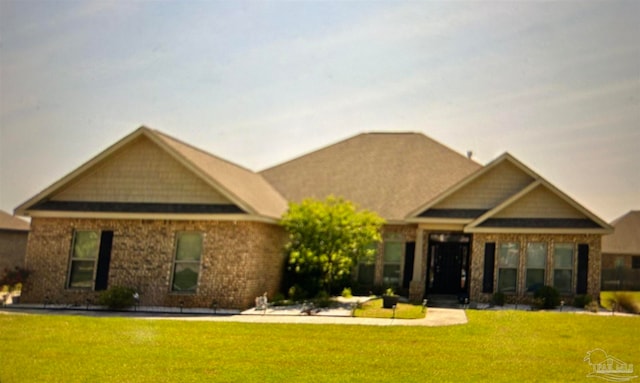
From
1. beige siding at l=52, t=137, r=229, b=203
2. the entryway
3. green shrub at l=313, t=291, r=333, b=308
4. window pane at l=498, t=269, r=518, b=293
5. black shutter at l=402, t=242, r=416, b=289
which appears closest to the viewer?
green shrub at l=313, t=291, r=333, b=308

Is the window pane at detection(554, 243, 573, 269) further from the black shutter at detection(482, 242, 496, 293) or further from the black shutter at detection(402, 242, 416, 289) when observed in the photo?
the black shutter at detection(402, 242, 416, 289)

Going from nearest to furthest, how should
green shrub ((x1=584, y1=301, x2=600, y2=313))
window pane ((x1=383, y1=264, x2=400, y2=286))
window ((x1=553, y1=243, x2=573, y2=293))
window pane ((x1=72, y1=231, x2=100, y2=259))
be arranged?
1. green shrub ((x1=584, y1=301, x2=600, y2=313))
2. window pane ((x1=72, y1=231, x2=100, y2=259))
3. window ((x1=553, y1=243, x2=573, y2=293))
4. window pane ((x1=383, y1=264, x2=400, y2=286))

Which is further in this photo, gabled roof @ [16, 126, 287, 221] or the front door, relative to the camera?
the front door

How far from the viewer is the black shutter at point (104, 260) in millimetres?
22234

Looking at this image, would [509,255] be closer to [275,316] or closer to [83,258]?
[275,316]

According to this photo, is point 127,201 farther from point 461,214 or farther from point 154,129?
point 461,214

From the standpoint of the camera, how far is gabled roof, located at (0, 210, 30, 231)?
3865 cm

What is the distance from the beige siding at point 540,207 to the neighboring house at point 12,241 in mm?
29449

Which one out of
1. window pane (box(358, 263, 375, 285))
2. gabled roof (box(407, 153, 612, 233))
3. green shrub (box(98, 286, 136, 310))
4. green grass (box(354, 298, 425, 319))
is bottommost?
green shrub (box(98, 286, 136, 310))

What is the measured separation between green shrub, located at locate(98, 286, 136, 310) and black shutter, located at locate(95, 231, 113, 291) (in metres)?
1.23

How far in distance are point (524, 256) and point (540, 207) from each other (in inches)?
74.9

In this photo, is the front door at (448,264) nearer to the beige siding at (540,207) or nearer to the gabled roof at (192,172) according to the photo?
the beige siding at (540,207)

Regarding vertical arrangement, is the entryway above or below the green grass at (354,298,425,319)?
above

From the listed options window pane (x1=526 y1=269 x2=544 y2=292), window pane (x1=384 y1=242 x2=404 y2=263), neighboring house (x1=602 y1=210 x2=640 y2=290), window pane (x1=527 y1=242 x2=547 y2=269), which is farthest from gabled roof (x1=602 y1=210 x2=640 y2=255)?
window pane (x1=384 y1=242 x2=404 y2=263)
